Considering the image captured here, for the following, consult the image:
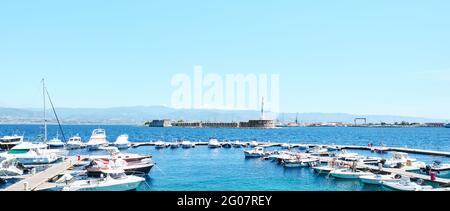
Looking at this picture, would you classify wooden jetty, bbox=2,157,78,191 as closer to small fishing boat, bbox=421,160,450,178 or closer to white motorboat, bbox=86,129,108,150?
white motorboat, bbox=86,129,108,150

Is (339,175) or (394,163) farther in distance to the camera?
(394,163)

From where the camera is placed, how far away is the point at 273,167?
77.3ft

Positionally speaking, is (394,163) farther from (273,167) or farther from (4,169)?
(4,169)

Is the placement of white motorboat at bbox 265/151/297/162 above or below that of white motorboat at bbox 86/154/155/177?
below

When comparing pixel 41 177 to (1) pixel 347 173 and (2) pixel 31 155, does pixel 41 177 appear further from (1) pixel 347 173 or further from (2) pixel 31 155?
(1) pixel 347 173

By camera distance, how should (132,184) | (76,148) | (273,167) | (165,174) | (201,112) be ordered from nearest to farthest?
(201,112) → (132,184) → (165,174) → (273,167) → (76,148)

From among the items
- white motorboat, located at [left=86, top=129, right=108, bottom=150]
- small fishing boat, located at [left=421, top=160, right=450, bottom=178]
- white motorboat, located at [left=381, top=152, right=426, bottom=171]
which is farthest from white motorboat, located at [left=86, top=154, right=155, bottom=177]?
white motorboat, located at [left=86, top=129, right=108, bottom=150]

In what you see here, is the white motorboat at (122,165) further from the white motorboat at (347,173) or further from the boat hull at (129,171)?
the white motorboat at (347,173)

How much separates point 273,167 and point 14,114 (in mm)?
21365

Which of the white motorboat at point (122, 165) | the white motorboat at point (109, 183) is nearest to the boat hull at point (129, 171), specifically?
the white motorboat at point (122, 165)

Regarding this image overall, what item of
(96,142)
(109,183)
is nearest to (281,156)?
(109,183)
